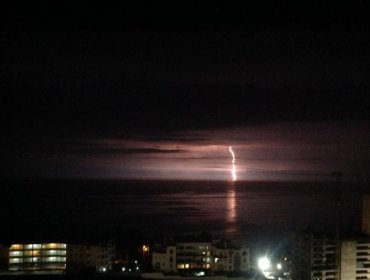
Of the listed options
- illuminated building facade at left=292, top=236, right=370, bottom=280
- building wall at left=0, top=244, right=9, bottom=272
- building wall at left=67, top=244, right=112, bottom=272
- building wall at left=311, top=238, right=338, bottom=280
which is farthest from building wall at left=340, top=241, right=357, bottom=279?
building wall at left=0, top=244, right=9, bottom=272

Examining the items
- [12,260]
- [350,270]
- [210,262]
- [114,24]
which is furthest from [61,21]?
[210,262]

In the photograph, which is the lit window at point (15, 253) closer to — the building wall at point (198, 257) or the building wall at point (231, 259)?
the building wall at point (198, 257)

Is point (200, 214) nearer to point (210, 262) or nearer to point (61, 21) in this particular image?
point (210, 262)

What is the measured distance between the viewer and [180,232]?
12180 millimetres

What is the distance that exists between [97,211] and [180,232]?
224 inches

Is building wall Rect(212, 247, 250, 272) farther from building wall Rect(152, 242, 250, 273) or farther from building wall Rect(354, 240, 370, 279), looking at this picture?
building wall Rect(354, 240, 370, 279)

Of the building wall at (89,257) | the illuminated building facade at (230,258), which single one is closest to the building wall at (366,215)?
the illuminated building facade at (230,258)

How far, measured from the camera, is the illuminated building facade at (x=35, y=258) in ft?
13.4

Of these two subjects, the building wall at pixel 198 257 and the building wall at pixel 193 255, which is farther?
the building wall at pixel 193 255

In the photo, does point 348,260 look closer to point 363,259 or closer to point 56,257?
point 363,259

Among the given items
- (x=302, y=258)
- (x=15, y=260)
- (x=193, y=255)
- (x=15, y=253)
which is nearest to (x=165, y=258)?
(x=193, y=255)

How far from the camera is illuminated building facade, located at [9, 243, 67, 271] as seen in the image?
4094mm

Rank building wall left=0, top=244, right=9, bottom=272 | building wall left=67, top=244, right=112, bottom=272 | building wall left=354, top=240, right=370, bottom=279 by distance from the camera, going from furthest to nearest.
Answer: building wall left=354, top=240, right=370, bottom=279
building wall left=67, top=244, right=112, bottom=272
building wall left=0, top=244, right=9, bottom=272

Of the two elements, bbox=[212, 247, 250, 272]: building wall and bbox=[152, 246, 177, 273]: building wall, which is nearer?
bbox=[212, 247, 250, 272]: building wall
